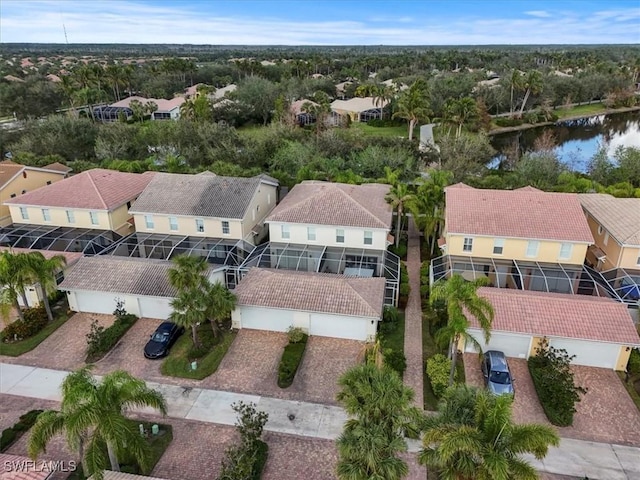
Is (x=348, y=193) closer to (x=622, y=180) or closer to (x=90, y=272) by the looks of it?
(x=90, y=272)

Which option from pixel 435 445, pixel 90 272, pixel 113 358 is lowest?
pixel 113 358

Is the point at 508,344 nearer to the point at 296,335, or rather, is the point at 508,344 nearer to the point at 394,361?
the point at 394,361

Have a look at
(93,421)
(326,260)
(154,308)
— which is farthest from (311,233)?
(93,421)

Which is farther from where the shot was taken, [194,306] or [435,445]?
[194,306]

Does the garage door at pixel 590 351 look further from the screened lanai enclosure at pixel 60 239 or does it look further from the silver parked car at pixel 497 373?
the screened lanai enclosure at pixel 60 239

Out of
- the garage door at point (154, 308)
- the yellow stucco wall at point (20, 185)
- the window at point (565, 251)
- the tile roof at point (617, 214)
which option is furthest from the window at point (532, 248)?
the yellow stucco wall at point (20, 185)

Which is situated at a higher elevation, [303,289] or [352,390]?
[352,390]

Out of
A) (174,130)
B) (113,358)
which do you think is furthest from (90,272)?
(174,130)
